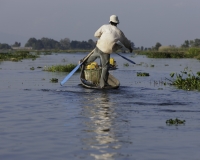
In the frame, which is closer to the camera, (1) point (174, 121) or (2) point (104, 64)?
(1) point (174, 121)

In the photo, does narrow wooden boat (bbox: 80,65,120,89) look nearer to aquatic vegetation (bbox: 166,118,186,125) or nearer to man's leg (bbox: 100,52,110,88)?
man's leg (bbox: 100,52,110,88)

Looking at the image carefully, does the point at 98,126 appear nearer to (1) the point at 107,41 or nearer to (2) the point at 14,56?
(1) the point at 107,41

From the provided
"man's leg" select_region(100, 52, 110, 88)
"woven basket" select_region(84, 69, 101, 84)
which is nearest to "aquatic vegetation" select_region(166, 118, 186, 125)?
"man's leg" select_region(100, 52, 110, 88)

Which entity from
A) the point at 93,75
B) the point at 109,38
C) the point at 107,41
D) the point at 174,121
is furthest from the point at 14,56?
the point at 174,121

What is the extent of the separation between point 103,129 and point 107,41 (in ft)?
24.8

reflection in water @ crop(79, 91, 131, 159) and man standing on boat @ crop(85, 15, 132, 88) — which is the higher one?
man standing on boat @ crop(85, 15, 132, 88)

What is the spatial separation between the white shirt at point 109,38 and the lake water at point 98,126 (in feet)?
4.77

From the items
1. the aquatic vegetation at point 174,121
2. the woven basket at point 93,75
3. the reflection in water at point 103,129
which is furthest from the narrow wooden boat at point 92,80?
the aquatic vegetation at point 174,121

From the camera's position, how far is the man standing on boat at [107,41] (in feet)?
59.0

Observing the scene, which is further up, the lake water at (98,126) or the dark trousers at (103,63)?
the dark trousers at (103,63)

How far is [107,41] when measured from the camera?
1806 cm

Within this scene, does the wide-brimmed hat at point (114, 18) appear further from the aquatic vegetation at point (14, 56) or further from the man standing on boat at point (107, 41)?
the aquatic vegetation at point (14, 56)

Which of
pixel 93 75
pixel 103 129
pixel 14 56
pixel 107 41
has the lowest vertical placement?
pixel 14 56

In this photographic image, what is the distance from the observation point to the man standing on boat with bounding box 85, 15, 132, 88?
1797cm
